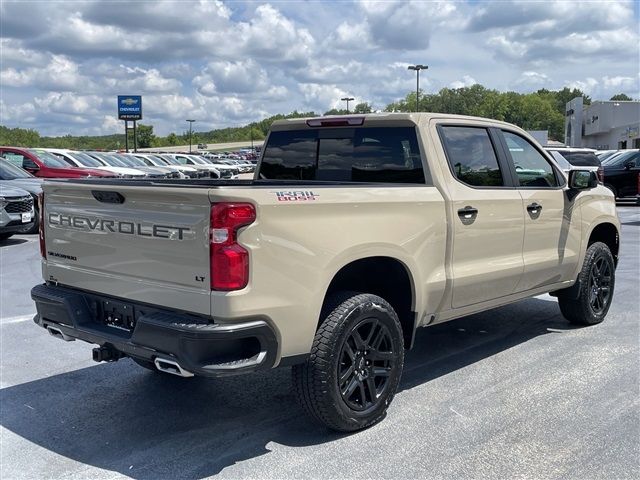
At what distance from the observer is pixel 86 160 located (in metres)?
21.5

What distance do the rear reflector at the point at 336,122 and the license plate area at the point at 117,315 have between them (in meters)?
2.20

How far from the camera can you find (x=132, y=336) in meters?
3.64

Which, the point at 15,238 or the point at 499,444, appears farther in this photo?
the point at 15,238

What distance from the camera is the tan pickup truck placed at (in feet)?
11.2

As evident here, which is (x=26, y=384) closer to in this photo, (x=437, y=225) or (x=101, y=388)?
(x=101, y=388)

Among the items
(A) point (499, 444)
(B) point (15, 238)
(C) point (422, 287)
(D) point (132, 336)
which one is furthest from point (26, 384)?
(B) point (15, 238)

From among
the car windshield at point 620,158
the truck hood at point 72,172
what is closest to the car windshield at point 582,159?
the car windshield at point 620,158

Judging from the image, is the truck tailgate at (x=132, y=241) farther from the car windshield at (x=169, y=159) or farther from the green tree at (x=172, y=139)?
the green tree at (x=172, y=139)

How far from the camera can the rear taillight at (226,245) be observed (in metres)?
3.32

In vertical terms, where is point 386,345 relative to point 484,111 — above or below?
below

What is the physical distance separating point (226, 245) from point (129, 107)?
62032mm

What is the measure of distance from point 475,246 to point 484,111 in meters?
126

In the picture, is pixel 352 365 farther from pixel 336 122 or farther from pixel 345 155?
pixel 336 122

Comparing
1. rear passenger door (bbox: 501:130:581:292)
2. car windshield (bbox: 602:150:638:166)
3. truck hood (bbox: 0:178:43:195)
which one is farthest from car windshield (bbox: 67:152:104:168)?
rear passenger door (bbox: 501:130:581:292)
